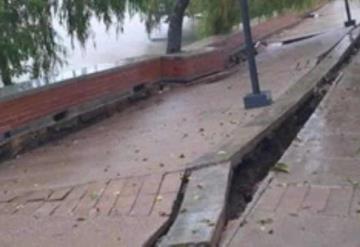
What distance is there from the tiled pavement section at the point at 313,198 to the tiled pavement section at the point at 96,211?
1.92 ft

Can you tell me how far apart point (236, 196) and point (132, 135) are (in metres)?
3.06

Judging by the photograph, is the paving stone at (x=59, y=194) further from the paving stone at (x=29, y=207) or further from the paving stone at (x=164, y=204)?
the paving stone at (x=164, y=204)

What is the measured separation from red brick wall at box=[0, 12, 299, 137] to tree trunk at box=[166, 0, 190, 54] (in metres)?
0.58

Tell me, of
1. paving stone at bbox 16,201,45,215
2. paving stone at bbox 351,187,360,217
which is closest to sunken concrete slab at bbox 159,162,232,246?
paving stone at bbox 351,187,360,217

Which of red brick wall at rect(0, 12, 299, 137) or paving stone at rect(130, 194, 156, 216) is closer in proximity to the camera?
paving stone at rect(130, 194, 156, 216)

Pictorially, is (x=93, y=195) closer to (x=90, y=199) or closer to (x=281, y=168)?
(x=90, y=199)

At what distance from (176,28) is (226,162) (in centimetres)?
871

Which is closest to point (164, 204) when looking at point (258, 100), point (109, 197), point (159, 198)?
point (159, 198)

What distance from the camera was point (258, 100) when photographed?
8.09 meters

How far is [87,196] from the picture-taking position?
509 centimetres

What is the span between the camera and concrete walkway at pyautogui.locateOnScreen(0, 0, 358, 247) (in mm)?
4430

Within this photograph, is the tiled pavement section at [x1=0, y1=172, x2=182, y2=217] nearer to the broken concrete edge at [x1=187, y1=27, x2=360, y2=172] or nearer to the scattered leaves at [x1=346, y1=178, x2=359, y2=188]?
the broken concrete edge at [x1=187, y1=27, x2=360, y2=172]

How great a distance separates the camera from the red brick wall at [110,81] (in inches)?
309

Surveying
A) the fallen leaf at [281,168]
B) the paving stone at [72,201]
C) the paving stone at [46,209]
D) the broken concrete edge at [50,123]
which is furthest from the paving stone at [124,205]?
the broken concrete edge at [50,123]
